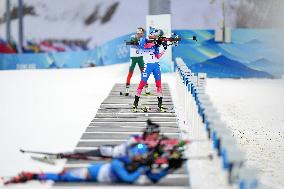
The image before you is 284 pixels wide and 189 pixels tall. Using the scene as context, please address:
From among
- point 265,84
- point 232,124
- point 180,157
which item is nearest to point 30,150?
point 180,157

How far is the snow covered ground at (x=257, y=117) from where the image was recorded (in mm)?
10297

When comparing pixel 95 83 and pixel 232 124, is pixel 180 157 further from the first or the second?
pixel 95 83

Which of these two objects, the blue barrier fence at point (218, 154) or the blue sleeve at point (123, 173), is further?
the blue sleeve at point (123, 173)

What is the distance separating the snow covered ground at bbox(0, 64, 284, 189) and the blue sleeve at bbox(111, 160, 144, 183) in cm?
97

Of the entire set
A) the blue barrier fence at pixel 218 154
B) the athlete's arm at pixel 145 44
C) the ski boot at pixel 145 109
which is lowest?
the ski boot at pixel 145 109

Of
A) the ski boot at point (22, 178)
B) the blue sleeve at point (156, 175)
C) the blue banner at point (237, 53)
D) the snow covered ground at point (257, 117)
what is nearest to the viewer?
the blue sleeve at point (156, 175)

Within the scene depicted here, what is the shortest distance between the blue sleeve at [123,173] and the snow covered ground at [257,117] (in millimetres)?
3372

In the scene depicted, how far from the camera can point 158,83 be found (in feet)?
37.6

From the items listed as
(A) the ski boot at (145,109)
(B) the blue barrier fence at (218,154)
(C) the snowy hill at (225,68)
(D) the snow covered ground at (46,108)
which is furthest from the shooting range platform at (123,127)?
(C) the snowy hill at (225,68)

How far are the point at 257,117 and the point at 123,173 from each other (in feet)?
28.5

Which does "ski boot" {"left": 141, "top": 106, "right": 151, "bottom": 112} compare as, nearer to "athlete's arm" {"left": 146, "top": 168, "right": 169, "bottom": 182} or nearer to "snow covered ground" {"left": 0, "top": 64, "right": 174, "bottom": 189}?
"snow covered ground" {"left": 0, "top": 64, "right": 174, "bottom": 189}

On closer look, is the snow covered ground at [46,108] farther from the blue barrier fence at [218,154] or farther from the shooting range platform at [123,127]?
the blue barrier fence at [218,154]

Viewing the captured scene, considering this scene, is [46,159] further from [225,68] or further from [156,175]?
[225,68]

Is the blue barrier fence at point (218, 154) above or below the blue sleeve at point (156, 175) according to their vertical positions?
above
